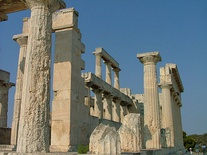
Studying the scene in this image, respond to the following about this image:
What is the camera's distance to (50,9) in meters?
9.12

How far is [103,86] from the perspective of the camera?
2358cm

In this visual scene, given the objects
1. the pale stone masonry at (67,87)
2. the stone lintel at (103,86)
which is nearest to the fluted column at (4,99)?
the stone lintel at (103,86)

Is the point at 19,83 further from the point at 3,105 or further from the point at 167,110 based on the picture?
the point at 167,110

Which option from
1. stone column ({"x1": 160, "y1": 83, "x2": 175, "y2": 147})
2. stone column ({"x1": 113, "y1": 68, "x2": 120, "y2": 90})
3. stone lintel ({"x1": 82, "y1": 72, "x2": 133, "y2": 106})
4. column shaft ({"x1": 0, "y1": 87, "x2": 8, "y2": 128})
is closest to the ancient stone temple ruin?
stone lintel ({"x1": 82, "y1": 72, "x2": 133, "y2": 106})

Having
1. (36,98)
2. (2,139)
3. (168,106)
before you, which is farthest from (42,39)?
(168,106)

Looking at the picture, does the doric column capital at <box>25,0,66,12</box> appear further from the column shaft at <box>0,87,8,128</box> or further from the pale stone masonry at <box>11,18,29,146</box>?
the column shaft at <box>0,87,8,128</box>

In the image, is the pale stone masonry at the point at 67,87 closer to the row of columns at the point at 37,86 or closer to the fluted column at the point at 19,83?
the row of columns at the point at 37,86

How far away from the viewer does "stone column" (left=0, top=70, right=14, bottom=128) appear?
2261cm

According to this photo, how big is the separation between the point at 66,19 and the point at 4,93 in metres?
14.7

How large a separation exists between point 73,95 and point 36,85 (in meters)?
3.03

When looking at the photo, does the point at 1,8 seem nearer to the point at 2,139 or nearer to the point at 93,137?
the point at 93,137

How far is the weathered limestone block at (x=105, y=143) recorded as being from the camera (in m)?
7.39

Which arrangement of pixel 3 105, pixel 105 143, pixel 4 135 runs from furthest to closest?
pixel 3 105 → pixel 4 135 → pixel 105 143

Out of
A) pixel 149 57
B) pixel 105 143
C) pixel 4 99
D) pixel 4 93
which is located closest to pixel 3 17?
pixel 105 143
